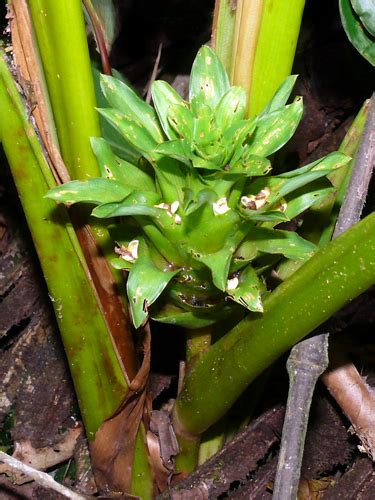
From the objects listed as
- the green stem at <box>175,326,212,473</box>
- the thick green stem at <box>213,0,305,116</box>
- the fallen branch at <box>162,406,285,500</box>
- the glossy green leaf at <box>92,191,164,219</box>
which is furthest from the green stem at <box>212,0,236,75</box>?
the fallen branch at <box>162,406,285,500</box>

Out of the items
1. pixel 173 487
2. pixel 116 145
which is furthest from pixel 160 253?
pixel 173 487

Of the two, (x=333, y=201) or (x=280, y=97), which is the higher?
(x=280, y=97)

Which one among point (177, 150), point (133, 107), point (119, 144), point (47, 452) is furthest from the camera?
point (47, 452)

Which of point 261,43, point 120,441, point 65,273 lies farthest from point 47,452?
point 261,43

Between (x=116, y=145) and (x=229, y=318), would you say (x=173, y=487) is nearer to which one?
(x=229, y=318)

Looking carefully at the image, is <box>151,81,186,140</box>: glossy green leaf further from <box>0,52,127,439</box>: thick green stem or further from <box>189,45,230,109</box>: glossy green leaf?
<box>0,52,127,439</box>: thick green stem

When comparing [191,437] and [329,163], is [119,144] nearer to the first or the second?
[329,163]

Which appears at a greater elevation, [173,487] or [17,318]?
[17,318]
